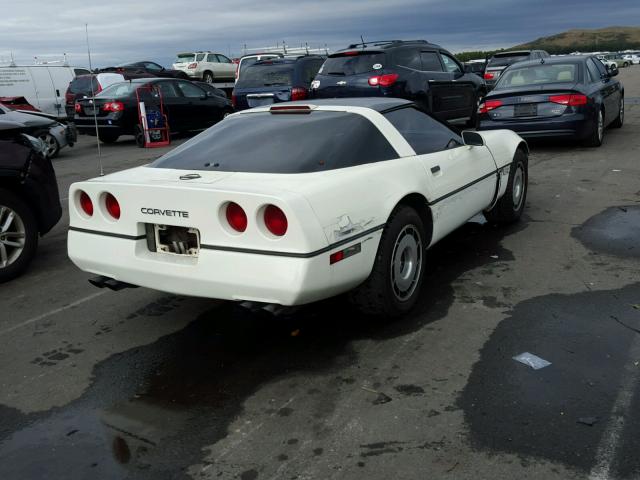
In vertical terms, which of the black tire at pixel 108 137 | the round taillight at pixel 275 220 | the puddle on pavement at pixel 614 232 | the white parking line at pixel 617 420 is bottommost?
the black tire at pixel 108 137

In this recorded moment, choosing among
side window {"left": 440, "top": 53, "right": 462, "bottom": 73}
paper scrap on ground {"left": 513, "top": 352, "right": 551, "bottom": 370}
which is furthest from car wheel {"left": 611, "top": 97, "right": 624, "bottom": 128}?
paper scrap on ground {"left": 513, "top": 352, "right": 551, "bottom": 370}

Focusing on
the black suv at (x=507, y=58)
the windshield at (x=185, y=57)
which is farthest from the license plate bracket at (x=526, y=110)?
the windshield at (x=185, y=57)

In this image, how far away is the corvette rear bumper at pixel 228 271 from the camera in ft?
11.3

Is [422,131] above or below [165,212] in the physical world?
above

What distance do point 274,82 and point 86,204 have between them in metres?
11.2

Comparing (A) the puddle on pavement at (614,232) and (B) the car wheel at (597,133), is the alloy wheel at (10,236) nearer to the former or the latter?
(A) the puddle on pavement at (614,232)

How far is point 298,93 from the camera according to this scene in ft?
47.9

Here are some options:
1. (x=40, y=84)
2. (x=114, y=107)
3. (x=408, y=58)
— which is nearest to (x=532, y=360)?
(x=408, y=58)

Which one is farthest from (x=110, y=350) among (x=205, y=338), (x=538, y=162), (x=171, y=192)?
(x=538, y=162)

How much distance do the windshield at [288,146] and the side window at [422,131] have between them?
1.23 ft

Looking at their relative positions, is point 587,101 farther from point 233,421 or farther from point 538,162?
point 233,421

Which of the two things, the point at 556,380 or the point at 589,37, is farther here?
the point at 589,37

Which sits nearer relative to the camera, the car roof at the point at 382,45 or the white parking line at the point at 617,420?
the white parking line at the point at 617,420

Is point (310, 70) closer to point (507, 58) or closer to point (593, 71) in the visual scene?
point (593, 71)
